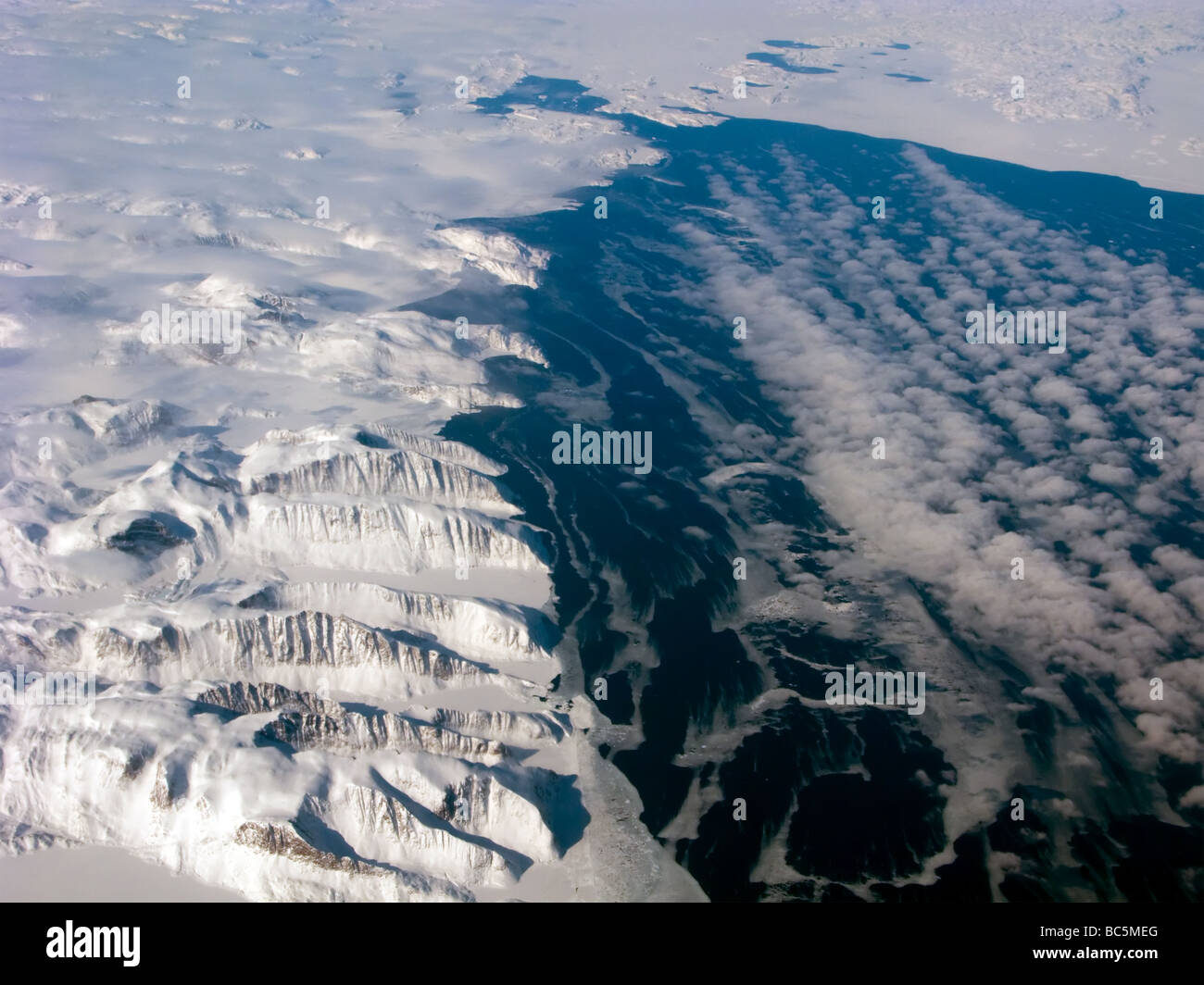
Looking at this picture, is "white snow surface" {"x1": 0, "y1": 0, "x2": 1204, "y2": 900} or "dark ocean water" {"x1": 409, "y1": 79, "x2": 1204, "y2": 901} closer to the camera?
"white snow surface" {"x1": 0, "y1": 0, "x2": 1204, "y2": 900}

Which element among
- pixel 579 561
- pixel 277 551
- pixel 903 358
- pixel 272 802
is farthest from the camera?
pixel 903 358

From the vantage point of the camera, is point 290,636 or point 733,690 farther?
point 733,690

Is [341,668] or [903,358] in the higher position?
[903,358]

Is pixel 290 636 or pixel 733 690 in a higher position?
pixel 290 636

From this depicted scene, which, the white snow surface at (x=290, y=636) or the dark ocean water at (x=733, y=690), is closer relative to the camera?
the white snow surface at (x=290, y=636)

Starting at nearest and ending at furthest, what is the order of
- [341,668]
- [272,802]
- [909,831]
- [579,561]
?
[272,802] < [909,831] < [341,668] < [579,561]

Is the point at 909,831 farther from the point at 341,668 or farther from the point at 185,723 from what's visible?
the point at 185,723

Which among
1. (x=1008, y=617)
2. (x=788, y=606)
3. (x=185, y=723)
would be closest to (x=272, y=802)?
(x=185, y=723)

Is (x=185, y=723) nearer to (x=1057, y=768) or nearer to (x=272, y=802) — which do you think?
(x=272, y=802)

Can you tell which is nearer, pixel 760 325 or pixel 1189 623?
pixel 1189 623
